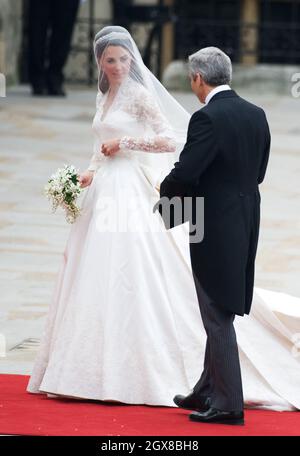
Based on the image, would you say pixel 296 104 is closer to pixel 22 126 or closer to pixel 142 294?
pixel 22 126

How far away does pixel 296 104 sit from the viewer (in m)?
18.7

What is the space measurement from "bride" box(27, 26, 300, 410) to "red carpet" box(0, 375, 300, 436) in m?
0.13

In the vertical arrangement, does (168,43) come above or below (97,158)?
below

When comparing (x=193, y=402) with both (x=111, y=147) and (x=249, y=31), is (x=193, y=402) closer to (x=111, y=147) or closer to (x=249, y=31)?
(x=111, y=147)

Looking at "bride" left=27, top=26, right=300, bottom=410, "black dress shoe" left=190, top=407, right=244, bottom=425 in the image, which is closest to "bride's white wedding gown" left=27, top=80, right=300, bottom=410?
"bride" left=27, top=26, right=300, bottom=410

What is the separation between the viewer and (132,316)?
664cm

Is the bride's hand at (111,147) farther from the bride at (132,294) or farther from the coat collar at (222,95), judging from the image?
the coat collar at (222,95)

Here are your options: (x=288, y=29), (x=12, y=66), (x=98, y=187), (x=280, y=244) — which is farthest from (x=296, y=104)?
(x=98, y=187)

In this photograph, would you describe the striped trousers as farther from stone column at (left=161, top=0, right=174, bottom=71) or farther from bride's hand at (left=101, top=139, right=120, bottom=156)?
stone column at (left=161, top=0, right=174, bottom=71)

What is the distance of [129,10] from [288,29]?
8.25 ft

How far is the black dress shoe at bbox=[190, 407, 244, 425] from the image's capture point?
6.04 metres

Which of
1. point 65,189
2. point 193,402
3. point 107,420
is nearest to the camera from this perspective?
point 107,420

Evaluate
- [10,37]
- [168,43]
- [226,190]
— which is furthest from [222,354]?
[168,43]

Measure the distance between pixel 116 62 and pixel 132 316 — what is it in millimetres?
1312
